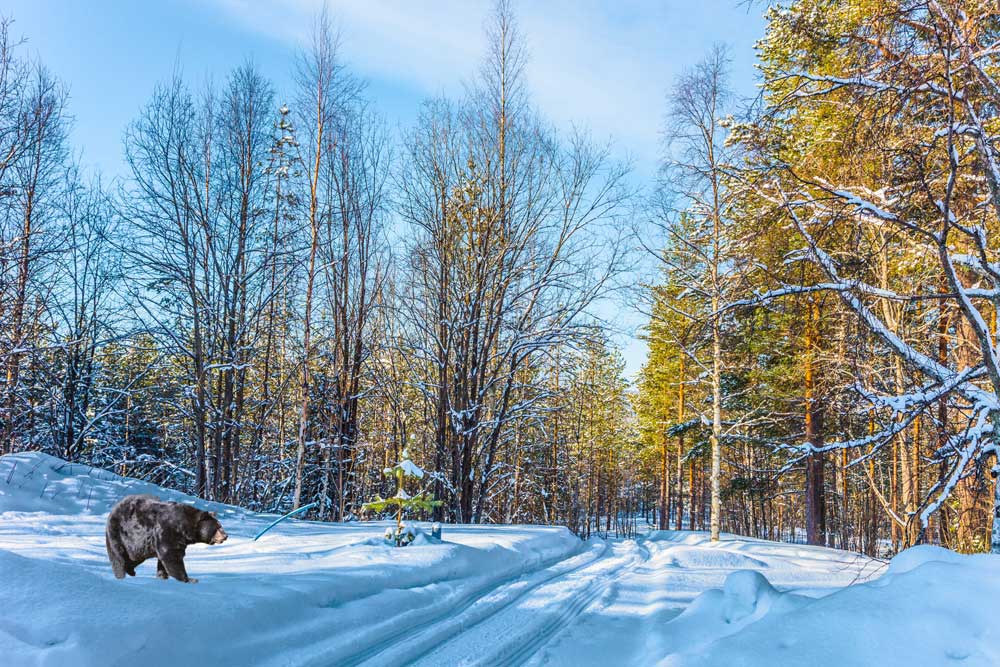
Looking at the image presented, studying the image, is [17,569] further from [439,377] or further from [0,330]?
[439,377]

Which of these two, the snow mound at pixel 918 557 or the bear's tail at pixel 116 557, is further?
the bear's tail at pixel 116 557

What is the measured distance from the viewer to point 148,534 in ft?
13.0

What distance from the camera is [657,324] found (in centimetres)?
2356

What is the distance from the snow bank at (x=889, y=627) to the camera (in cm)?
271

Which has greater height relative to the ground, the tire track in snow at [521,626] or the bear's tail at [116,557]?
the bear's tail at [116,557]

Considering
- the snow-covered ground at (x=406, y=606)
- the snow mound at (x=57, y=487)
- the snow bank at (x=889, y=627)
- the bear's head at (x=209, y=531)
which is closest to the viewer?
the snow bank at (x=889, y=627)

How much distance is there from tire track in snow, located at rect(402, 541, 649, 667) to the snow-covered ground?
25 mm

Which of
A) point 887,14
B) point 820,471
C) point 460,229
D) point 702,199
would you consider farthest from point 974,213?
point 820,471

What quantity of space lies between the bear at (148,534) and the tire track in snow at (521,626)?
6.17 feet

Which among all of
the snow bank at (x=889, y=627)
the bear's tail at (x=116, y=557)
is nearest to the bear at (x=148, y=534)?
the bear's tail at (x=116, y=557)

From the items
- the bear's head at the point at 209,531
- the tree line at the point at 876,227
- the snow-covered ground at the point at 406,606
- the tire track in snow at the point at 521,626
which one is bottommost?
the tire track in snow at the point at 521,626

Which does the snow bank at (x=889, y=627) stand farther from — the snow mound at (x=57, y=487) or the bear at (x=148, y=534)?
the snow mound at (x=57, y=487)

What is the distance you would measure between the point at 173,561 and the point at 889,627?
4.57 meters

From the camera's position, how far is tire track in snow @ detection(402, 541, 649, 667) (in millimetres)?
4145
